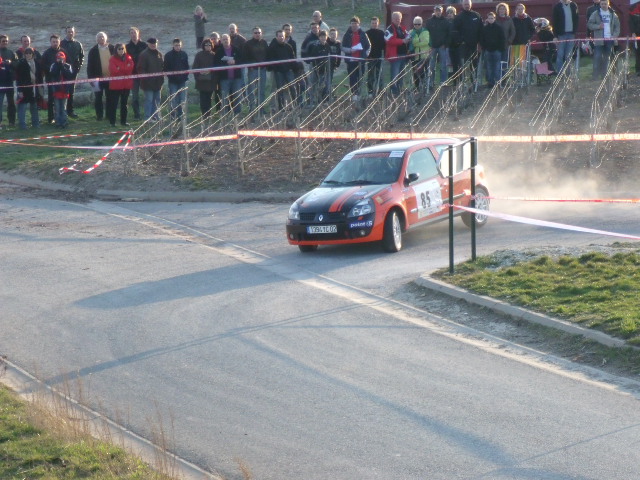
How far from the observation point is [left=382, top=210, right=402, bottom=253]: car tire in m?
16.3

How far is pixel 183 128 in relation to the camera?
75.2 feet

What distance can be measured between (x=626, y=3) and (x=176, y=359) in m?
22.6

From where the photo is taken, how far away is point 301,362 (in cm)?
1067

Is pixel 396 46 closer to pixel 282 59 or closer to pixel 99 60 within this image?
pixel 282 59

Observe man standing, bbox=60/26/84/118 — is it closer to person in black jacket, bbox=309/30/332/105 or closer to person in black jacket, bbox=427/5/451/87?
person in black jacket, bbox=309/30/332/105

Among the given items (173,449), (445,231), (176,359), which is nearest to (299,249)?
(445,231)

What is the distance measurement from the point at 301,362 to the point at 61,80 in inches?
701

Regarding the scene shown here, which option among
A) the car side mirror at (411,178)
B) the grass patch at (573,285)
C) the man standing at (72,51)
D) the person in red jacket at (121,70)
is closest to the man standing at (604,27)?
the car side mirror at (411,178)

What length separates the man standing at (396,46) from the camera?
26.3 m

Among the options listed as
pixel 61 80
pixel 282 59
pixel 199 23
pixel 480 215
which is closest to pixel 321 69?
pixel 282 59

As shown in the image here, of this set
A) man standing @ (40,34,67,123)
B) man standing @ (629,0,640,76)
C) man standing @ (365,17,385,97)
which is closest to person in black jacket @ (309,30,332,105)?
man standing @ (365,17,385,97)

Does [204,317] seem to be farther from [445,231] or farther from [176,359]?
[445,231]

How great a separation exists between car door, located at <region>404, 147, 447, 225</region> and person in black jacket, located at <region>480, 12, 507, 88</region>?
8.53 meters

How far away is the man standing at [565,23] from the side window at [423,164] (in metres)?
9.81
